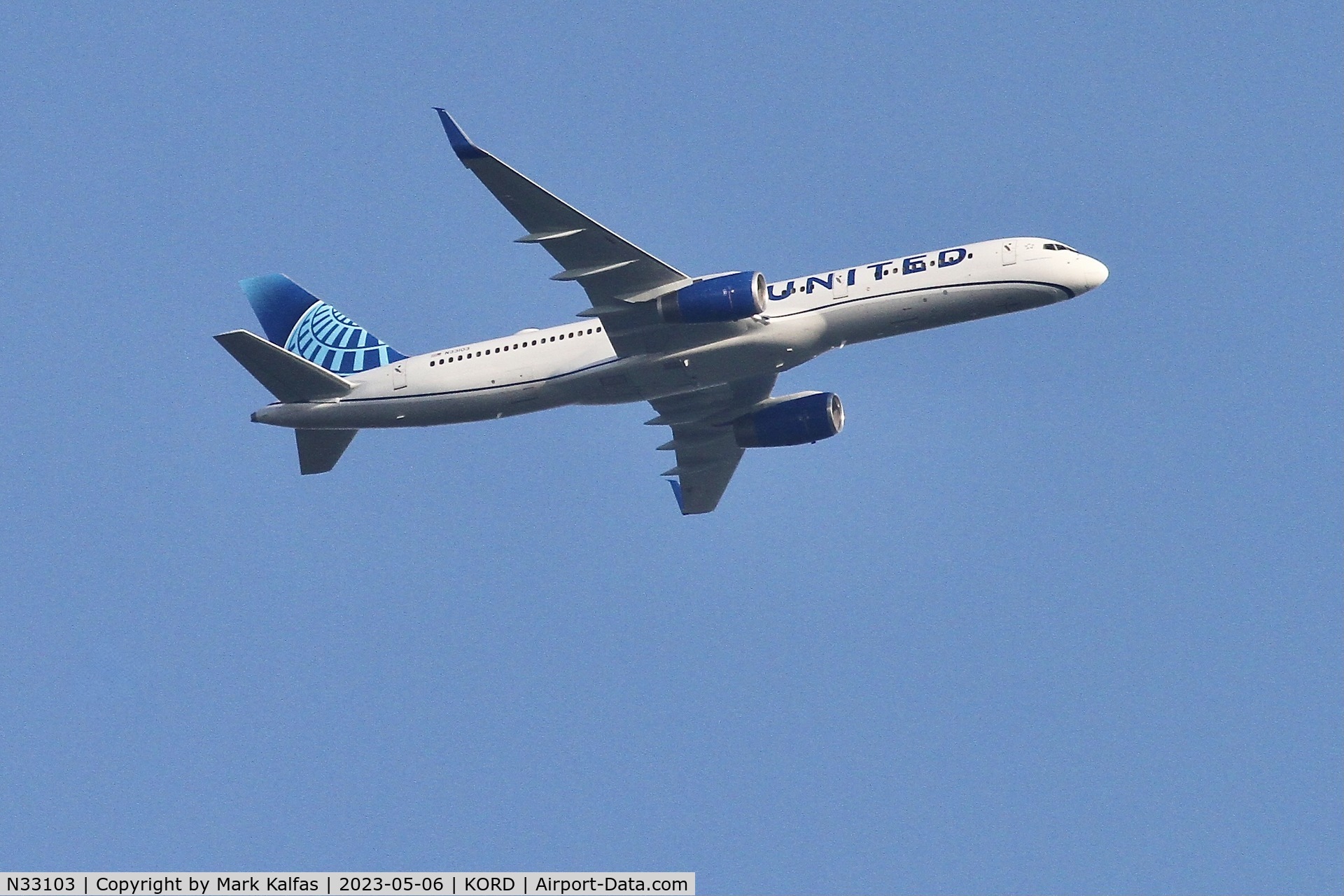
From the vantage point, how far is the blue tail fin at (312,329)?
5988 centimetres

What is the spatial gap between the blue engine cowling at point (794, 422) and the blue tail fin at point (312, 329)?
13.1 meters

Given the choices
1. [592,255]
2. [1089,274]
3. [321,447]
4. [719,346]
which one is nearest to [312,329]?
[321,447]

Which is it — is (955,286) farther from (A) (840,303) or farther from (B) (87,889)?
(B) (87,889)

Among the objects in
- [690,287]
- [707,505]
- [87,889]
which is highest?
[690,287]

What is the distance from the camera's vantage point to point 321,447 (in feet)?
197

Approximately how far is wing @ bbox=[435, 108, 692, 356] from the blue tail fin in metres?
9.13

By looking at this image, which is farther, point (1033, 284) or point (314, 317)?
point (314, 317)

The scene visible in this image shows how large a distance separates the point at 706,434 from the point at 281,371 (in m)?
16.3

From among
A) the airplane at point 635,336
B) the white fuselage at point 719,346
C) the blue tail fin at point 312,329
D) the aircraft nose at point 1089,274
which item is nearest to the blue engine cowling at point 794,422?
the airplane at point 635,336

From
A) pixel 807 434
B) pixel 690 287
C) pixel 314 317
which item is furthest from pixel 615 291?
pixel 314 317

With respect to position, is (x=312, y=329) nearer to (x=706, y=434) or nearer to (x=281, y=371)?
(x=281, y=371)

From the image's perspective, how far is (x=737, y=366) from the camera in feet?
183

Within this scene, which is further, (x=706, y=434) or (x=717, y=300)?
(x=706, y=434)

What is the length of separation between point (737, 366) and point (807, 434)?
6207mm
